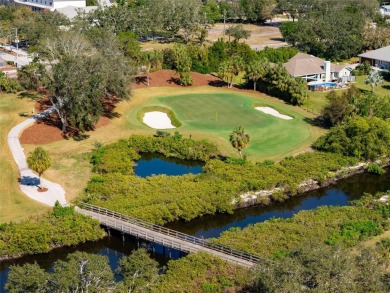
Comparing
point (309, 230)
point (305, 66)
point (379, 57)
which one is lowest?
point (309, 230)

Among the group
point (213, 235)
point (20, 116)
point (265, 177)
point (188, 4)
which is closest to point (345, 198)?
point (265, 177)

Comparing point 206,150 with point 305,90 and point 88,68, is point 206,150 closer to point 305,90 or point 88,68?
point 88,68

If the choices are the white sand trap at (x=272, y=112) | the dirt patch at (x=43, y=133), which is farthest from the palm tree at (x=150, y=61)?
the dirt patch at (x=43, y=133)

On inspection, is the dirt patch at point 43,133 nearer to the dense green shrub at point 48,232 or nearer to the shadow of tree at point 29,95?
the shadow of tree at point 29,95

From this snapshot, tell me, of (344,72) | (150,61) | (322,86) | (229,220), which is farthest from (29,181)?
(344,72)

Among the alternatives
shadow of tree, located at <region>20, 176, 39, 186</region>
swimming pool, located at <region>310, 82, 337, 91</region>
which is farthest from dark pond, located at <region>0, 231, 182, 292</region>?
swimming pool, located at <region>310, 82, 337, 91</region>

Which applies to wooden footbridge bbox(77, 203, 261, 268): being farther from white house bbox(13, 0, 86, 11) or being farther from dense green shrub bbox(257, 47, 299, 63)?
white house bbox(13, 0, 86, 11)

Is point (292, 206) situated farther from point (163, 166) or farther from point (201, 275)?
point (201, 275)
